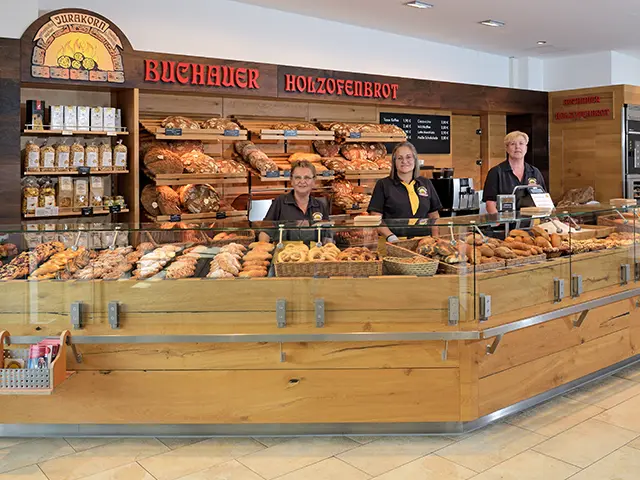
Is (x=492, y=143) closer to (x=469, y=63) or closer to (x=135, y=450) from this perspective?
(x=469, y=63)

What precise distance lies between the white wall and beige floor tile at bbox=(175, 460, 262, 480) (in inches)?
133

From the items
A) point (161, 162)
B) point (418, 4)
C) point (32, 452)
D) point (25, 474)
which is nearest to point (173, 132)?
point (161, 162)

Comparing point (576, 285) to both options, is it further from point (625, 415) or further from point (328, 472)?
point (328, 472)

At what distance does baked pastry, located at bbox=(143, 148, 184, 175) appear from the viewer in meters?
5.37

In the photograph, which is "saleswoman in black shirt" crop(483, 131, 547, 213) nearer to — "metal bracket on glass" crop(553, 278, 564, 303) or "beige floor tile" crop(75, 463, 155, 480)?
"metal bracket on glass" crop(553, 278, 564, 303)

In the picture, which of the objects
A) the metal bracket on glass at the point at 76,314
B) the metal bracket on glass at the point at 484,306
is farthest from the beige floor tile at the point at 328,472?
the metal bracket on glass at the point at 76,314

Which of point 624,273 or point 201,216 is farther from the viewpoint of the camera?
point 201,216

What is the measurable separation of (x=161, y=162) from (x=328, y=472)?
122 inches

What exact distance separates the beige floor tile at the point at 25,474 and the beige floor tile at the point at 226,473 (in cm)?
63

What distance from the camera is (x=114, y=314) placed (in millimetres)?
A: 3236

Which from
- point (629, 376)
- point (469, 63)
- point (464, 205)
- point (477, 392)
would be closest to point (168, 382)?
point (477, 392)

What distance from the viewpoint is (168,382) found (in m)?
3.31

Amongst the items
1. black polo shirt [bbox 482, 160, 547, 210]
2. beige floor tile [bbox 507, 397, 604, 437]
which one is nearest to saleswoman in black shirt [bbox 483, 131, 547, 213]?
black polo shirt [bbox 482, 160, 547, 210]

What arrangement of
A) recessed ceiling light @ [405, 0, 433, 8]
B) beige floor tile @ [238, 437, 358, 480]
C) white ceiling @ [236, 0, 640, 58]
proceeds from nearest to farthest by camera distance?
beige floor tile @ [238, 437, 358, 480], recessed ceiling light @ [405, 0, 433, 8], white ceiling @ [236, 0, 640, 58]
